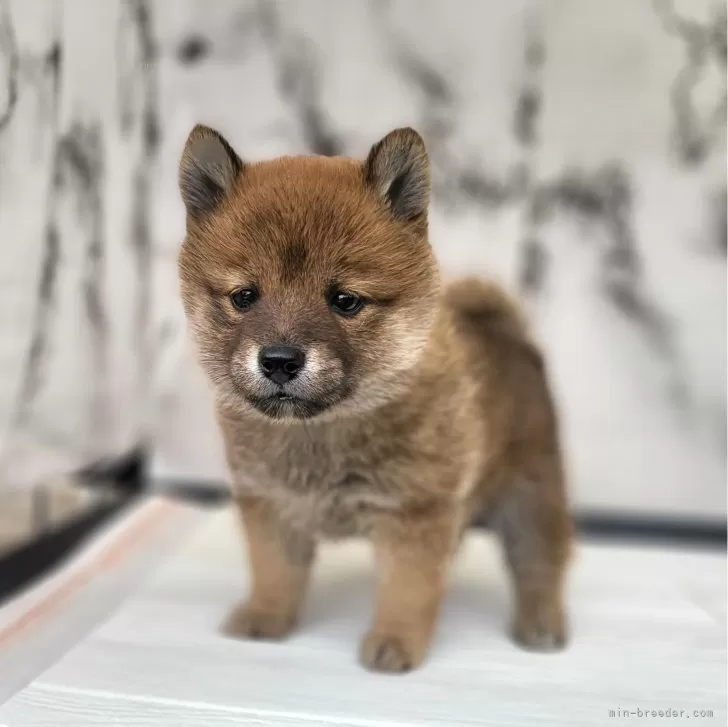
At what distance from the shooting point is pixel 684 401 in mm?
1301

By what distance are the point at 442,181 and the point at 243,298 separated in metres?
0.57

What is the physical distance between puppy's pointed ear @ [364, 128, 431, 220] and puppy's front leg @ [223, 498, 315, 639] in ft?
1.37

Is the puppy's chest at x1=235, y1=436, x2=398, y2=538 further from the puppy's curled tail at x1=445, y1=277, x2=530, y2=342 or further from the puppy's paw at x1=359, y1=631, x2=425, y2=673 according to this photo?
the puppy's curled tail at x1=445, y1=277, x2=530, y2=342

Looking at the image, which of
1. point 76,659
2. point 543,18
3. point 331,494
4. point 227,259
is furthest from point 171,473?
point 543,18

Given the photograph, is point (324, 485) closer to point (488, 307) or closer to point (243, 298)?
point (243, 298)

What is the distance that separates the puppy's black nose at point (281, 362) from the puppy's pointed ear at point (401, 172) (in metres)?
0.18

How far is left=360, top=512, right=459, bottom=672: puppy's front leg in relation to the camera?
2.89 feet

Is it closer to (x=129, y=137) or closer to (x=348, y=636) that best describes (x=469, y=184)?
(x=129, y=137)

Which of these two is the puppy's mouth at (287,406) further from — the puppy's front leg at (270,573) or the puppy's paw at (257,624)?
the puppy's paw at (257,624)

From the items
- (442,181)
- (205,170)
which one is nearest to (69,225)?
(205,170)

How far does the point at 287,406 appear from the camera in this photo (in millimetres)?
731

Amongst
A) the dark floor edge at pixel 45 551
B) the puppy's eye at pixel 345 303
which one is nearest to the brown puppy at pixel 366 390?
the puppy's eye at pixel 345 303

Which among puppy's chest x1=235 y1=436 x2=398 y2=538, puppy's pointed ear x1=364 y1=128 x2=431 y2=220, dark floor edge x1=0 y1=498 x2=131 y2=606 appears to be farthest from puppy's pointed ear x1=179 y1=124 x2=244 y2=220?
dark floor edge x1=0 y1=498 x2=131 y2=606

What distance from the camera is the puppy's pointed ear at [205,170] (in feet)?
2.41
